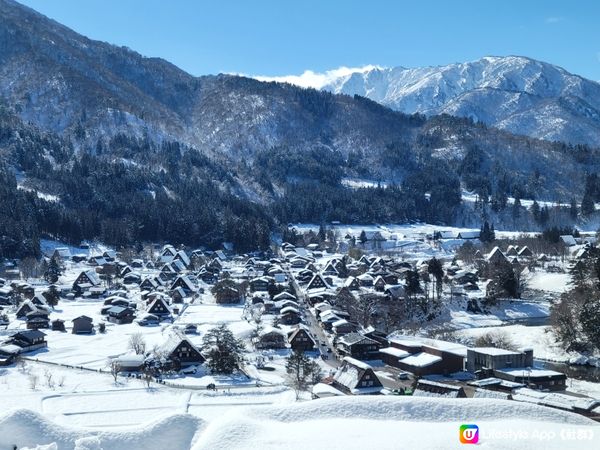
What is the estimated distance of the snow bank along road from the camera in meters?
19.7

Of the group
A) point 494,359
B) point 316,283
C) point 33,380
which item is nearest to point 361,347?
point 494,359

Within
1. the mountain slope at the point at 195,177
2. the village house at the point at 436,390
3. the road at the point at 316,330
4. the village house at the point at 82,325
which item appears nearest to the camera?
the village house at the point at 436,390

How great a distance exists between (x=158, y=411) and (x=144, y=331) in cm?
2124

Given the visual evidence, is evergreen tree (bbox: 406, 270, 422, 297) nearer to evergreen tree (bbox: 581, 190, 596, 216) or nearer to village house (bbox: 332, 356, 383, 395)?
village house (bbox: 332, 356, 383, 395)

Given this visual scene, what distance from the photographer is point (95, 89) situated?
194625 mm

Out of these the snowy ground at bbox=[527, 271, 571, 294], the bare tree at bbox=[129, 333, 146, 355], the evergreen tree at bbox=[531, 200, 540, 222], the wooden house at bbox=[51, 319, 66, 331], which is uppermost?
the evergreen tree at bbox=[531, 200, 540, 222]

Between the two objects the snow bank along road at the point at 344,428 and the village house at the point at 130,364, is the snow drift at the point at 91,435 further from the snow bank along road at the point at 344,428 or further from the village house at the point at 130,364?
the village house at the point at 130,364

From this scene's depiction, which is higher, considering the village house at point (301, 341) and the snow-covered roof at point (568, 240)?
the snow-covered roof at point (568, 240)

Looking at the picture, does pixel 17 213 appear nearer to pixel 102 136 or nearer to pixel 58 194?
pixel 58 194

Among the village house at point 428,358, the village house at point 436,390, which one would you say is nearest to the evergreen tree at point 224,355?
the village house at point 428,358

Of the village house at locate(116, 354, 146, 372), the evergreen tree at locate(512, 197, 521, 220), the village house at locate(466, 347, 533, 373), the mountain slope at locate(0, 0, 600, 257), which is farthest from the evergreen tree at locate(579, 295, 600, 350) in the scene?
the evergreen tree at locate(512, 197, 521, 220)

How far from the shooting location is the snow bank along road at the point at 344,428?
19.7 meters

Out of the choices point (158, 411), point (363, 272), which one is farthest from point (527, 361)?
point (363, 272)

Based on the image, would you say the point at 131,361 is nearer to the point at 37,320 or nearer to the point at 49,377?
the point at 49,377
